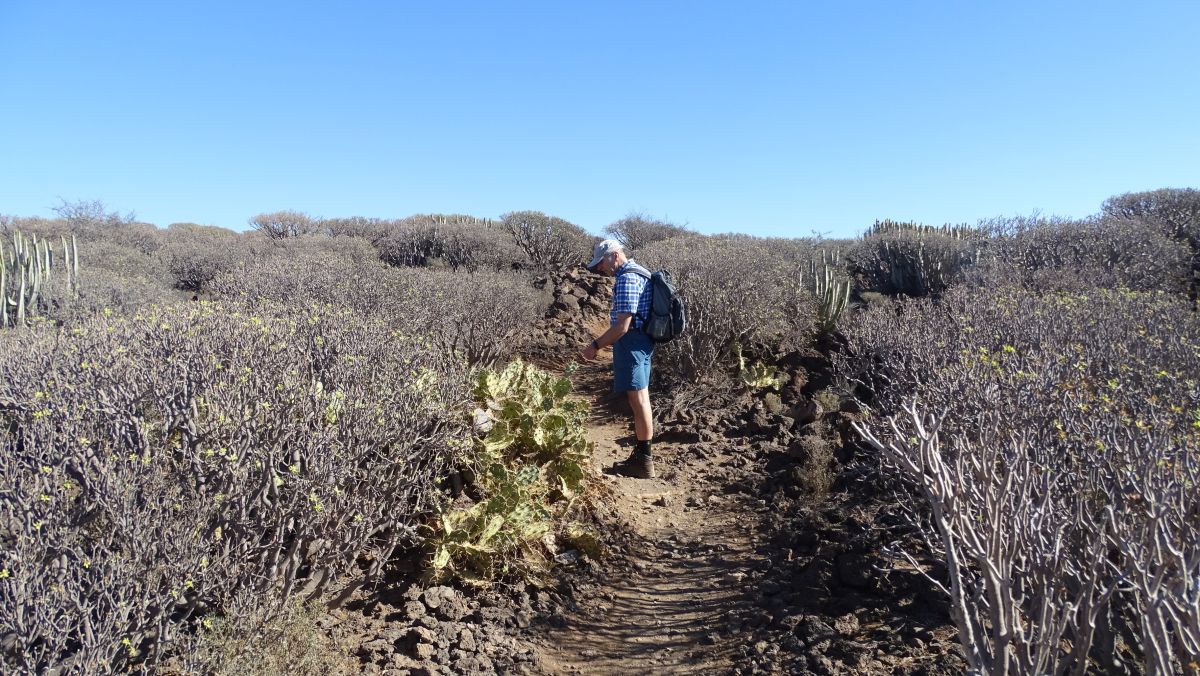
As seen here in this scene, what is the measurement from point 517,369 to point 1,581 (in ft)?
9.42

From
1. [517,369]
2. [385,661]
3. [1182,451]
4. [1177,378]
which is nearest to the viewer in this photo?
[1182,451]

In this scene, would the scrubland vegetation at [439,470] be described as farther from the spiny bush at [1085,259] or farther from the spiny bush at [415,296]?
the spiny bush at [1085,259]

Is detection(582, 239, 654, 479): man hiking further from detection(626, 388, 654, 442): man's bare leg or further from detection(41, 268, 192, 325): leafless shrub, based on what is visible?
detection(41, 268, 192, 325): leafless shrub

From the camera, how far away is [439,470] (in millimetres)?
3369

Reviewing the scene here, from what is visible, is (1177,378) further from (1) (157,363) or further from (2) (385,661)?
(1) (157,363)

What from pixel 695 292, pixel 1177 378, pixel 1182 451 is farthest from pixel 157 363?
pixel 695 292

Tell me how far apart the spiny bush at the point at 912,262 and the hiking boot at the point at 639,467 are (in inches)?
236

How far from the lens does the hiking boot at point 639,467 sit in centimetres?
505

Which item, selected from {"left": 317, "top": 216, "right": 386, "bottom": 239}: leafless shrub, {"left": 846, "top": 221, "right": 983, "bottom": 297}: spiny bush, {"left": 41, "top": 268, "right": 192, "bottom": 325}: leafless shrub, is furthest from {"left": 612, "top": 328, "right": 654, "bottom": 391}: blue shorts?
{"left": 317, "top": 216, "right": 386, "bottom": 239}: leafless shrub

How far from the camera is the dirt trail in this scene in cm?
287

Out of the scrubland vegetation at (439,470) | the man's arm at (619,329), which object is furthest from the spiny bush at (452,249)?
the man's arm at (619,329)

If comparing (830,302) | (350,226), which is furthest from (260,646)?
(350,226)

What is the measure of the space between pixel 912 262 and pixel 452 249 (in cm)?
741

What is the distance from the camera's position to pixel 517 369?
4.41 m
